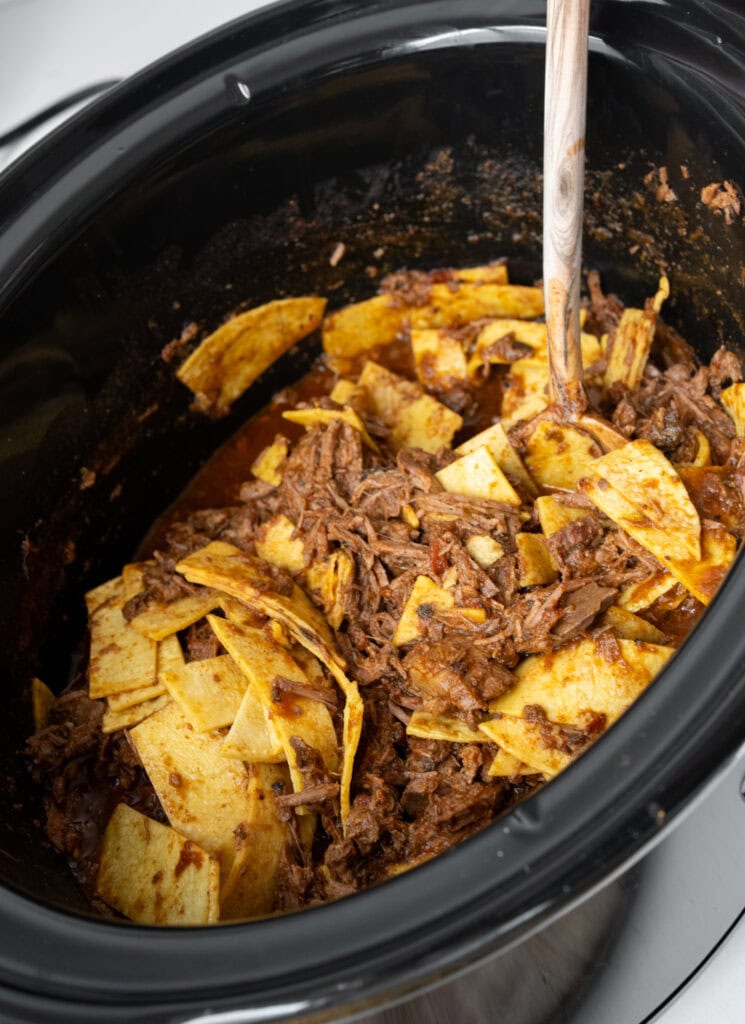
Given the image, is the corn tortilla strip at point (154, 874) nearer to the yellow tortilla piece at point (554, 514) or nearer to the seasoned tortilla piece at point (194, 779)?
the seasoned tortilla piece at point (194, 779)

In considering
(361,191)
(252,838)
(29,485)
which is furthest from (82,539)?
(361,191)

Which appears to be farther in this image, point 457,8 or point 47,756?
point 457,8

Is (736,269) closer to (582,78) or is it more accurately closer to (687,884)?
(582,78)

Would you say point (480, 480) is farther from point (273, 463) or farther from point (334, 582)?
point (273, 463)

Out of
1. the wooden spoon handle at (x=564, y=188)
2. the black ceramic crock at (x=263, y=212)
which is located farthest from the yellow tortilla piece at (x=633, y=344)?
the wooden spoon handle at (x=564, y=188)

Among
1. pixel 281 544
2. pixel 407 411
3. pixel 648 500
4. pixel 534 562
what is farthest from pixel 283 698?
pixel 407 411

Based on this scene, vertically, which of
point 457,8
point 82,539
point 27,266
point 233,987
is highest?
point 457,8
